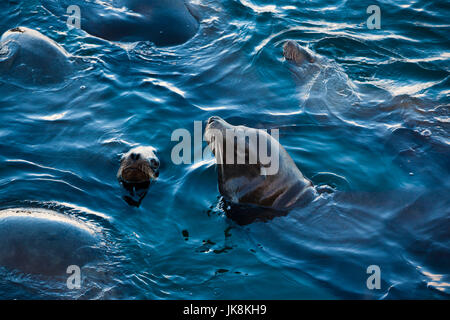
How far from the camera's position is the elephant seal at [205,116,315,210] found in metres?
5.26

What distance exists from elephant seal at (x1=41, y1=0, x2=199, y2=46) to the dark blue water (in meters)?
0.20

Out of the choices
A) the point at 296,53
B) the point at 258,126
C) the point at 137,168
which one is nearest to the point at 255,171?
the point at 137,168

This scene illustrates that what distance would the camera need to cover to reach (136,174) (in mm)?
5762

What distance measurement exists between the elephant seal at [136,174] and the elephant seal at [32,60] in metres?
2.17

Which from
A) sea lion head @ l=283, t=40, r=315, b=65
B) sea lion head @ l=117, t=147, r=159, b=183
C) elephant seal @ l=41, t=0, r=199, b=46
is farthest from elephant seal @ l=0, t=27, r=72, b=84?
sea lion head @ l=283, t=40, r=315, b=65

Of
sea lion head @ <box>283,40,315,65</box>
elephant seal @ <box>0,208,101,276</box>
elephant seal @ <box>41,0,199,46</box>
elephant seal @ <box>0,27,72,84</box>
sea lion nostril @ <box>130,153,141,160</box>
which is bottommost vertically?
elephant seal @ <box>0,208,101,276</box>

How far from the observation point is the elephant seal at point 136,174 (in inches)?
225

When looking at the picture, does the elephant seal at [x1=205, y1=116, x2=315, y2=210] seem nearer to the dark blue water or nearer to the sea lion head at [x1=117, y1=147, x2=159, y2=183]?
the dark blue water

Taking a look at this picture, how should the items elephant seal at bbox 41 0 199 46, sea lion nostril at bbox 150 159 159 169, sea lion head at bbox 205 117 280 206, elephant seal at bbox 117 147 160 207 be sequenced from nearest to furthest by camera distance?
sea lion head at bbox 205 117 280 206, elephant seal at bbox 117 147 160 207, sea lion nostril at bbox 150 159 159 169, elephant seal at bbox 41 0 199 46

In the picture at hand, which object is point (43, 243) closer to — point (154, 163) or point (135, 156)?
point (135, 156)

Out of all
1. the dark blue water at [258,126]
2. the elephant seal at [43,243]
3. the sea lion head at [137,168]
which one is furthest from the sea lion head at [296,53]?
the elephant seal at [43,243]

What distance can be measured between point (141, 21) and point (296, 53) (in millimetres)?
2342

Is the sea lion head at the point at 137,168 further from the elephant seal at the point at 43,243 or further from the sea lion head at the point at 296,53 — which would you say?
the sea lion head at the point at 296,53
